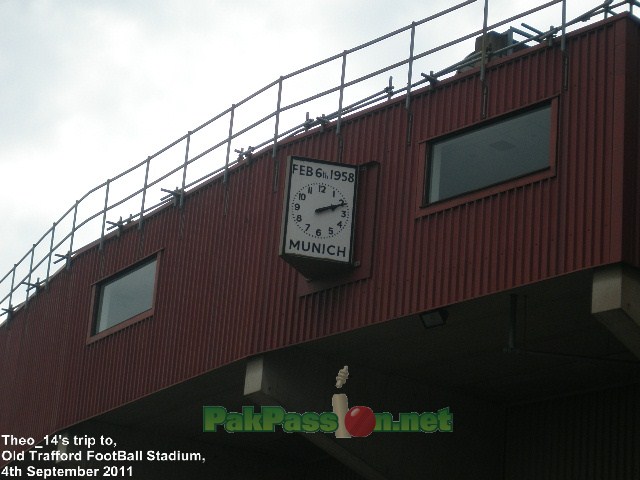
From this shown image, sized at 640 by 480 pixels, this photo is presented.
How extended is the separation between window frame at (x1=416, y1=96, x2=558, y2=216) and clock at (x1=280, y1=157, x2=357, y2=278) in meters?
1.38

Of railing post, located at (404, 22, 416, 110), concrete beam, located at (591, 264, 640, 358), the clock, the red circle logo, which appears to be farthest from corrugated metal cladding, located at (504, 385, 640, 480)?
railing post, located at (404, 22, 416, 110)

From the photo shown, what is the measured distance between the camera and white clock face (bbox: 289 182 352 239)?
2088 cm

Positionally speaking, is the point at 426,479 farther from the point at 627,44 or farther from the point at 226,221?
the point at 627,44

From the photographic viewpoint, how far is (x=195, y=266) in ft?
82.3

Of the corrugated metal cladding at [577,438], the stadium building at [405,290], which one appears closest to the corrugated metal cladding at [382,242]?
the stadium building at [405,290]

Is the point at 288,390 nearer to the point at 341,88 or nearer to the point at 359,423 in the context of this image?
the point at 359,423

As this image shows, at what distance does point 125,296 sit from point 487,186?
35.7 ft

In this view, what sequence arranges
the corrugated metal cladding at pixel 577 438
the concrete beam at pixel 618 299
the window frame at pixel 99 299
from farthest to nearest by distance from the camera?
the window frame at pixel 99 299 < the corrugated metal cladding at pixel 577 438 < the concrete beam at pixel 618 299

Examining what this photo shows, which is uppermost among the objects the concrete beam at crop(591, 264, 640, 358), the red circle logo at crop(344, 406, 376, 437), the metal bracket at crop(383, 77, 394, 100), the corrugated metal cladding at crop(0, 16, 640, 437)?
the metal bracket at crop(383, 77, 394, 100)

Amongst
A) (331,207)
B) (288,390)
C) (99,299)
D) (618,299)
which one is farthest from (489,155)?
(99,299)

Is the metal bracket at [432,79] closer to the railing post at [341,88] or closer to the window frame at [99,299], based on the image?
the railing post at [341,88]

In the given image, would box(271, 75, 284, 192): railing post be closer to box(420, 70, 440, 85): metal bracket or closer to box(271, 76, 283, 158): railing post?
box(271, 76, 283, 158): railing post

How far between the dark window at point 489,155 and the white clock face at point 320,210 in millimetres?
1601

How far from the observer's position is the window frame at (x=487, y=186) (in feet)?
60.8
